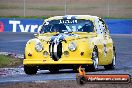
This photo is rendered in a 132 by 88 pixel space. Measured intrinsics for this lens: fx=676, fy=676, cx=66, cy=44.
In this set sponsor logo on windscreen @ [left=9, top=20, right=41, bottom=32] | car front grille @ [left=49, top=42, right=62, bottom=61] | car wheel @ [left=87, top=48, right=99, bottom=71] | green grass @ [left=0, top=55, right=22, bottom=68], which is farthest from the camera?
sponsor logo on windscreen @ [left=9, top=20, right=41, bottom=32]

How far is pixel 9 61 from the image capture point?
68.3 feet

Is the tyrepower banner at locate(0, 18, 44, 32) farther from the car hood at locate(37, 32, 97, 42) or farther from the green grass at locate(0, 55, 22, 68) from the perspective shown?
the car hood at locate(37, 32, 97, 42)

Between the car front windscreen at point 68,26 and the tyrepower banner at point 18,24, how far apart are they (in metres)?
28.1

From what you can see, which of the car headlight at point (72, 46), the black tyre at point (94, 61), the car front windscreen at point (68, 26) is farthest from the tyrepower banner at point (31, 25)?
the car headlight at point (72, 46)

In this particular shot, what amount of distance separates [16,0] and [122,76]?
42.7m

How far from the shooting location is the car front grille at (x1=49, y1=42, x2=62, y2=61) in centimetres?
1572

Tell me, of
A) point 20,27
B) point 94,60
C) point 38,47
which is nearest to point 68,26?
point 94,60

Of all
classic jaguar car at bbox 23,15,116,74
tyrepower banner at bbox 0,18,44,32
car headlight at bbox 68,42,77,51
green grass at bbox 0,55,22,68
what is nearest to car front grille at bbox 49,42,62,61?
classic jaguar car at bbox 23,15,116,74

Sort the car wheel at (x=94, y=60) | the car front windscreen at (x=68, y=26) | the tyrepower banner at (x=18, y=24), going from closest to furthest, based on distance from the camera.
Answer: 1. the car wheel at (x=94, y=60)
2. the car front windscreen at (x=68, y=26)
3. the tyrepower banner at (x=18, y=24)

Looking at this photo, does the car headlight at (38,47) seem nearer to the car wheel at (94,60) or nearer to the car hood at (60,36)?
A: the car hood at (60,36)

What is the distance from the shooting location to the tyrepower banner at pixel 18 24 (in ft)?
150

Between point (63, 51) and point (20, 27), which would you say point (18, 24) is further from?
point (63, 51)

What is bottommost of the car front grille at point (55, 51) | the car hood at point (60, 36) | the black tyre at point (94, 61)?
the black tyre at point (94, 61)

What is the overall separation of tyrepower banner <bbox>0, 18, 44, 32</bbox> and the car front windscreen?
28081mm
